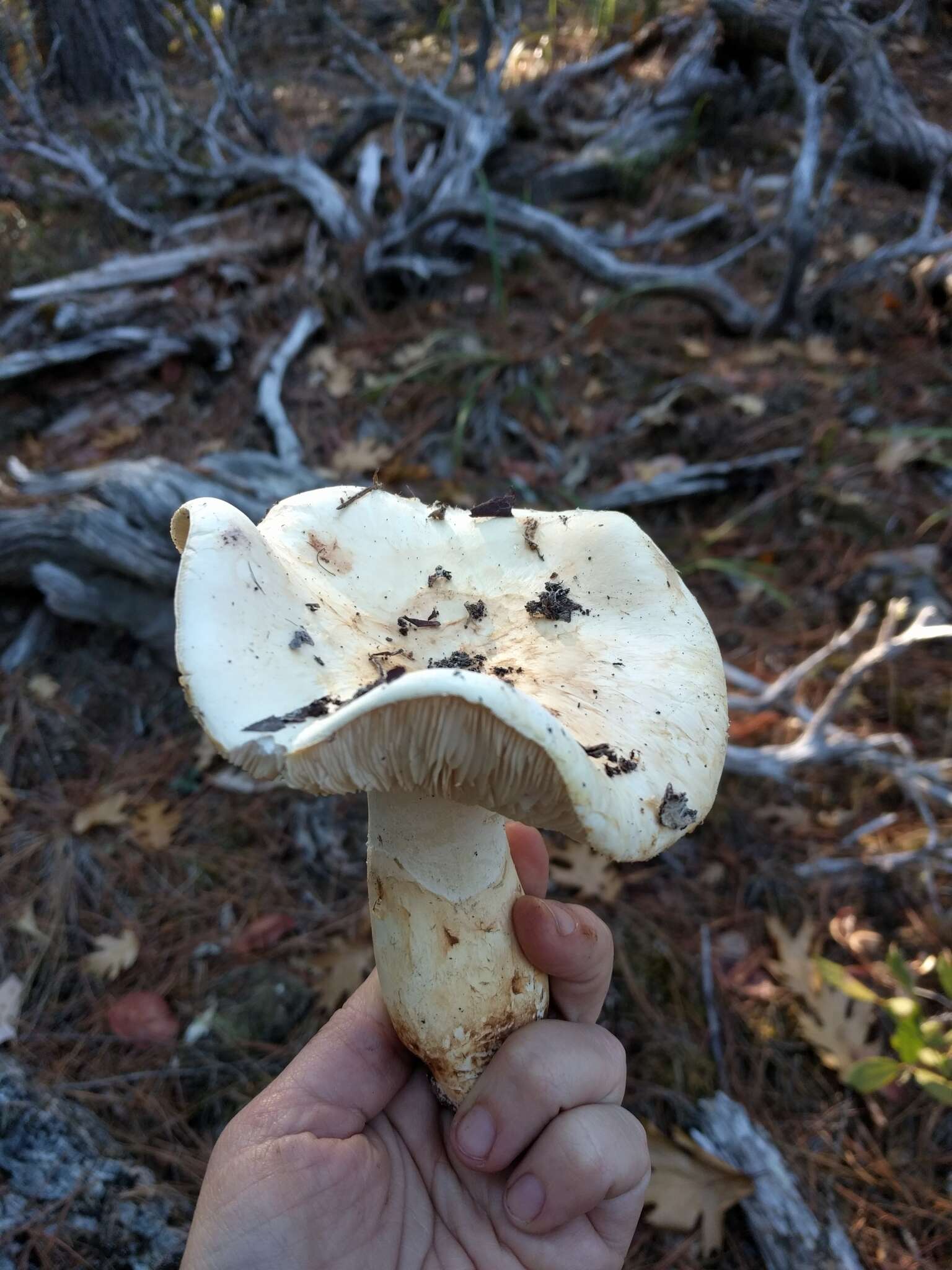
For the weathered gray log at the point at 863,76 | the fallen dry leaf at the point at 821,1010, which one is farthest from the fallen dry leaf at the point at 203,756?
the weathered gray log at the point at 863,76

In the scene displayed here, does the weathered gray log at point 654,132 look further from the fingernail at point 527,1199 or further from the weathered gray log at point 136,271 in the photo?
the fingernail at point 527,1199

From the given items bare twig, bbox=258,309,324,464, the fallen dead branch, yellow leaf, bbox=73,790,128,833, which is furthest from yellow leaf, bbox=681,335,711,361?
yellow leaf, bbox=73,790,128,833

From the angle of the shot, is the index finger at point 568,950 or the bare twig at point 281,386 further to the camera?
the bare twig at point 281,386

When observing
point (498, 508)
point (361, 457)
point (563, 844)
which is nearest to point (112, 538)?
point (361, 457)

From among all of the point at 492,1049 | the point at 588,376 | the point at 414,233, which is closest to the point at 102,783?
the point at 492,1049

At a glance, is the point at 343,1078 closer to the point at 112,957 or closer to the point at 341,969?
the point at 341,969

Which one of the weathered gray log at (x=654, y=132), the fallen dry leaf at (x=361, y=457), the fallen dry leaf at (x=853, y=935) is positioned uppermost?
the weathered gray log at (x=654, y=132)
